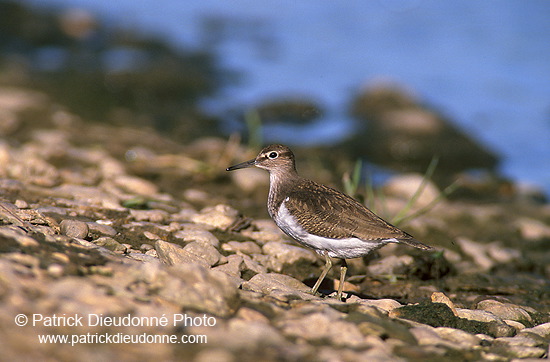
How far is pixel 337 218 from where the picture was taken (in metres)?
6.39

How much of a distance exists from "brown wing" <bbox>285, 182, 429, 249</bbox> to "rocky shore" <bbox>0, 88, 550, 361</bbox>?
0.60 m

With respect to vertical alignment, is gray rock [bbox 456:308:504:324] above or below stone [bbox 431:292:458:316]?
above

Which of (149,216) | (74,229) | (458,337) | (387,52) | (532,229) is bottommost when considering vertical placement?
(532,229)

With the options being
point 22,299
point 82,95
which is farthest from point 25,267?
point 82,95

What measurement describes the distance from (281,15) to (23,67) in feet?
29.0

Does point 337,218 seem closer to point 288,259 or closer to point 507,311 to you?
point 288,259

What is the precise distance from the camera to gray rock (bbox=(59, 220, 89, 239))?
19.4 feet

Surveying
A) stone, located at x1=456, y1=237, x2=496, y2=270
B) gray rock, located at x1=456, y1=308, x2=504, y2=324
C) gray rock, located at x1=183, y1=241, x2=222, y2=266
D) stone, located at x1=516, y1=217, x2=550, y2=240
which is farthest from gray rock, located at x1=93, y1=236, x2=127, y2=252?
stone, located at x1=516, y1=217, x2=550, y2=240

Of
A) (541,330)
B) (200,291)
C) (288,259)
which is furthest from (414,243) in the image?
(200,291)

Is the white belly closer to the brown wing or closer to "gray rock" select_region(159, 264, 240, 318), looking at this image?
the brown wing

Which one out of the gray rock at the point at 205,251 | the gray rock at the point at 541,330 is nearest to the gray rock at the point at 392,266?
the gray rock at the point at 541,330

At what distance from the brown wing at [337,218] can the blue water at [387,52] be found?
6.84 metres

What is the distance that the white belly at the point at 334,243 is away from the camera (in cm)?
619

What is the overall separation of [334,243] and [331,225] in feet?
0.63
